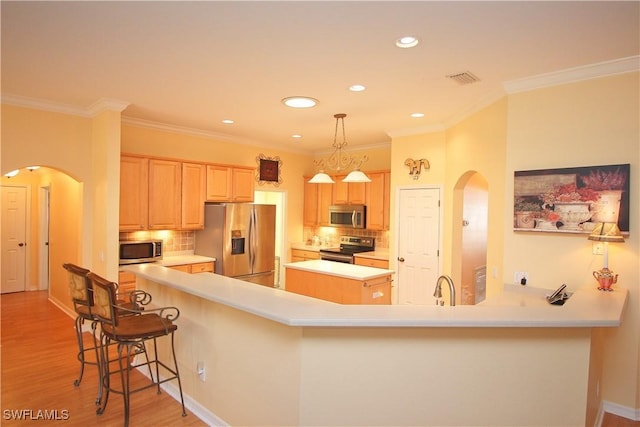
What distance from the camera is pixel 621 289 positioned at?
2898 millimetres

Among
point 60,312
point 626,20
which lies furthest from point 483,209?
point 60,312

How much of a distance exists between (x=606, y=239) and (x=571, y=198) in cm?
49

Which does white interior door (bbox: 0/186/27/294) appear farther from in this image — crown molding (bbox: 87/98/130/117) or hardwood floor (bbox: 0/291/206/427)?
crown molding (bbox: 87/98/130/117)

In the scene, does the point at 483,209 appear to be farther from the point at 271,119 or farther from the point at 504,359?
the point at 504,359

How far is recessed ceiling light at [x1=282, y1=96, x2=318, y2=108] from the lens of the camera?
13.3ft

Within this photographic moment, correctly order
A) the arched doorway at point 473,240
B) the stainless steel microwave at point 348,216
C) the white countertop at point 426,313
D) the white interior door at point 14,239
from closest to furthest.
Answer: the white countertop at point 426,313
the arched doorway at point 473,240
the stainless steel microwave at point 348,216
the white interior door at point 14,239

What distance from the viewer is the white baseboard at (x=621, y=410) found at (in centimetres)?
291

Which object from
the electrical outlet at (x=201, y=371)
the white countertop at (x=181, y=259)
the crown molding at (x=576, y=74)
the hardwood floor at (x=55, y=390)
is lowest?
the hardwood floor at (x=55, y=390)

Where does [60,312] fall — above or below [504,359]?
below

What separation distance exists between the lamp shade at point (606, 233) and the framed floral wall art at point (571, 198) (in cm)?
13

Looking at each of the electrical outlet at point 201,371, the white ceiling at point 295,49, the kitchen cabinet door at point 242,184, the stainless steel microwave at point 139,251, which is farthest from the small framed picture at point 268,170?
the electrical outlet at point 201,371

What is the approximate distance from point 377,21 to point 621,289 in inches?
106

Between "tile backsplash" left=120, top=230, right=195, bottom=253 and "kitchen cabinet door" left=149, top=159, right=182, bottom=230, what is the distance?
35 cm

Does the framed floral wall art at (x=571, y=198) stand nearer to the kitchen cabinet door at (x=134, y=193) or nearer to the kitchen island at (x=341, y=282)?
the kitchen island at (x=341, y=282)
